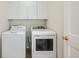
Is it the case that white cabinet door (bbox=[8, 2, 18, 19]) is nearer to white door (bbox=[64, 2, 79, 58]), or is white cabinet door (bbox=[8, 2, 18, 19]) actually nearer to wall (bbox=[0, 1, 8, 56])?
wall (bbox=[0, 1, 8, 56])

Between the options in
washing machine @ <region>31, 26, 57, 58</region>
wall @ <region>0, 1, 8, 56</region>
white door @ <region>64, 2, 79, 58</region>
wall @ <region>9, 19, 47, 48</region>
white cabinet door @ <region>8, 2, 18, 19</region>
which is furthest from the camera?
wall @ <region>9, 19, 47, 48</region>

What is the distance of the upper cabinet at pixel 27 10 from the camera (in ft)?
10.8

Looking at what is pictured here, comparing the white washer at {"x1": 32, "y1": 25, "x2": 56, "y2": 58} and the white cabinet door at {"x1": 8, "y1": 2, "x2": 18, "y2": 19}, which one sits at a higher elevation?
the white cabinet door at {"x1": 8, "y1": 2, "x2": 18, "y2": 19}

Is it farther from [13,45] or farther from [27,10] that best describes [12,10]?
[13,45]

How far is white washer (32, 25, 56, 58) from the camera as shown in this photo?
2.55m

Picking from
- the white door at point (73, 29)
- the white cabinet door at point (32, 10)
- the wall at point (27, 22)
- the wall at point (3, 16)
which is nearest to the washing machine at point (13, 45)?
the wall at point (3, 16)

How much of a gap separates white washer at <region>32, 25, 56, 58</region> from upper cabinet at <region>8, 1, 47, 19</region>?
3.11 ft

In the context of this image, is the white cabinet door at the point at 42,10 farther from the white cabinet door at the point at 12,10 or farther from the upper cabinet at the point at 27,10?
the white cabinet door at the point at 12,10

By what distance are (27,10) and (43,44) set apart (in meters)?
1.23

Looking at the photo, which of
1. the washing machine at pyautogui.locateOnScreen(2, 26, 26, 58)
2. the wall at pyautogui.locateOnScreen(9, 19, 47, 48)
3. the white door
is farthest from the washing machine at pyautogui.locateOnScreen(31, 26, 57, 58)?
the white door

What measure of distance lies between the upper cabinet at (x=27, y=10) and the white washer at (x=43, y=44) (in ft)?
3.11

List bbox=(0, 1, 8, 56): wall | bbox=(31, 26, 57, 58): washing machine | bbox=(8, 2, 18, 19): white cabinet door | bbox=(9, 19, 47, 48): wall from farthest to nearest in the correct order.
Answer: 1. bbox=(9, 19, 47, 48): wall
2. bbox=(8, 2, 18, 19): white cabinet door
3. bbox=(0, 1, 8, 56): wall
4. bbox=(31, 26, 57, 58): washing machine

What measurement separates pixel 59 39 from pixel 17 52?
0.96 metres

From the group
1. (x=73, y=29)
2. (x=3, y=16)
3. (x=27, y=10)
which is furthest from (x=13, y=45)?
(x=73, y=29)
